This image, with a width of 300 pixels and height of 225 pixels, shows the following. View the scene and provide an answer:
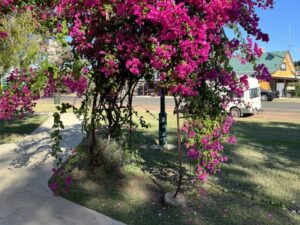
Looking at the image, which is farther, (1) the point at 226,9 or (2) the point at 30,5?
(2) the point at 30,5

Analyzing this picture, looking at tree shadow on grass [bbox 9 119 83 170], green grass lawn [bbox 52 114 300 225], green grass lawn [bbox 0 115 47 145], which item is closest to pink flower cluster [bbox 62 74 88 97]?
green grass lawn [bbox 52 114 300 225]

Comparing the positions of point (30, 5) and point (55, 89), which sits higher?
point (30, 5)

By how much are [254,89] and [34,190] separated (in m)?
16.8

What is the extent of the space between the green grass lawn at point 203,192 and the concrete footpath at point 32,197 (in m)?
0.26

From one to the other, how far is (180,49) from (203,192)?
8.17 feet

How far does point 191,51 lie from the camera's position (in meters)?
4.27

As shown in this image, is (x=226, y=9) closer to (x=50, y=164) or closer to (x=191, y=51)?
(x=191, y=51)

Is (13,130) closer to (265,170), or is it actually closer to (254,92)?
(265,170)

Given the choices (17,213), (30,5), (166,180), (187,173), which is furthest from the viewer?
(30,5)

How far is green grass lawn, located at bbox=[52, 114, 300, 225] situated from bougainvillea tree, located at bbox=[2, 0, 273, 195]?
66 cm

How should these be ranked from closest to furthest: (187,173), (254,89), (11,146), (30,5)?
(187,173)
(30,5)
(11,146)
(254,89)

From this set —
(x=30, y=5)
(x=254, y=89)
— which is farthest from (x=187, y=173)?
(x=254, y=89)

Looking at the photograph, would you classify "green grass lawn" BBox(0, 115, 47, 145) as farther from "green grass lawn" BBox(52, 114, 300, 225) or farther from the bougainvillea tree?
the bougainvillea tree

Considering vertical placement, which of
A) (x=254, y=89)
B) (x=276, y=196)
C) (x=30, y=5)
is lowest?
(x=276, y=196)
